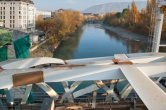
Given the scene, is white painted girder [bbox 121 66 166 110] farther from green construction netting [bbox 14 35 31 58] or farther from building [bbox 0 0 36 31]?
building [bbox 0 0 36 31]

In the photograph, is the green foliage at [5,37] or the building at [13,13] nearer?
the green foliage at [5,37]

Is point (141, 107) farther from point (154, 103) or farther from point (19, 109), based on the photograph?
point (19, 109)

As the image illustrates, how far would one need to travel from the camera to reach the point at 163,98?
46.3 inches

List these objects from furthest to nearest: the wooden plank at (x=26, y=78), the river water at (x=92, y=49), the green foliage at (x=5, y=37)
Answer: the river water at (x=92, y=49)
the green foliage at (x=5, y=37)
the wooden plank at (x=26, y=78)

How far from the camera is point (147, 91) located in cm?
127

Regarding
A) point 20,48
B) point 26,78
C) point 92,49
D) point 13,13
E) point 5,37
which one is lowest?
point 92,49

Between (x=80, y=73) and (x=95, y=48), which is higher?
(x=80, y=73)

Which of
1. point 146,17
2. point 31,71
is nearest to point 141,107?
point 31,71

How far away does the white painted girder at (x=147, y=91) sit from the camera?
112cm

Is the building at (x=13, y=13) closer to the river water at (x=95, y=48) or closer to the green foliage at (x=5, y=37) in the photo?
the river water at (x=95, y=48)

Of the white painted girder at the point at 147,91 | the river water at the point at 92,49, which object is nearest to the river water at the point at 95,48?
the river water at the point at 92,49

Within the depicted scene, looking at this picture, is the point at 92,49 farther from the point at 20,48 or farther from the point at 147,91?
the point at 147,91

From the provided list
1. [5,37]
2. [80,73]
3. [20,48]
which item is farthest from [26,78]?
[5,37]

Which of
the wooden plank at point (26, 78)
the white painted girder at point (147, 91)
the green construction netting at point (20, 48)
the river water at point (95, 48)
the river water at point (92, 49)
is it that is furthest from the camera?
the river water at point (95, 48)
